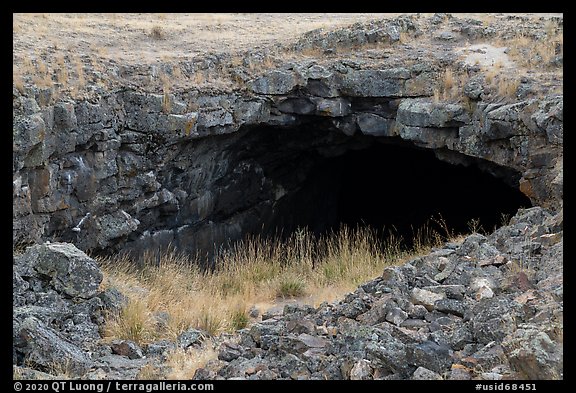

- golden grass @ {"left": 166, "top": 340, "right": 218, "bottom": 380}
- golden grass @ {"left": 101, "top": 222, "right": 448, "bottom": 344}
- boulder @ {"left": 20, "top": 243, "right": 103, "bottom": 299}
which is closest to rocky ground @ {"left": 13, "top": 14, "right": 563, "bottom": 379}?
boulder @ {"left": 20, "top": 243, "right": 103, "bottom": 299}

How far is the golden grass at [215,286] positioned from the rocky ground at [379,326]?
32cm

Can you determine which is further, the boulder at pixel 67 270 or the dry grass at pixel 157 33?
the dry grass at pixel 157 33

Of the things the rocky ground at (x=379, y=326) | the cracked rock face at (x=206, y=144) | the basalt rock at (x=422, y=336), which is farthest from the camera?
the cracked rock face at (x=206, y=144)

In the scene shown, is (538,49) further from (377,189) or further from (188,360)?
(188,360)

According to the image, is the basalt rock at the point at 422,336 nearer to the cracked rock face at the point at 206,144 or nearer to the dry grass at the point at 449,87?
the cracked rock face at the point at 206,144

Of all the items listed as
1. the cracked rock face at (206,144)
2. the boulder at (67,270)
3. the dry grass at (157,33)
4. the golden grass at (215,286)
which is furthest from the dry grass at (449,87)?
the boulder at (67,270)

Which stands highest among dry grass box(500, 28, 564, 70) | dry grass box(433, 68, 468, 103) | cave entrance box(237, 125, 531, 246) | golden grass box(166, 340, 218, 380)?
dry grass box(500, 28, 564, 70)

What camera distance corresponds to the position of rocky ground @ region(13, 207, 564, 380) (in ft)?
16.3

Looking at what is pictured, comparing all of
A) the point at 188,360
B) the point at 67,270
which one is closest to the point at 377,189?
the point at 67,270

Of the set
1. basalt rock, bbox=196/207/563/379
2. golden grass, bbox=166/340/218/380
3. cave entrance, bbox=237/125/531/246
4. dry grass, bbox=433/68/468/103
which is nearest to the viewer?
basalt rock, bbox=196/207/563/379

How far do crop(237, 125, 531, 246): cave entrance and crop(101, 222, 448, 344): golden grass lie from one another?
90.1 inches

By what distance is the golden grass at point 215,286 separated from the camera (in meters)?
7.19

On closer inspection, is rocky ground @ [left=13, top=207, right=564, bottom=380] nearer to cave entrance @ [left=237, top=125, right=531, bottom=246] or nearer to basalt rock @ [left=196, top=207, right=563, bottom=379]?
basalt rock @ [left=196, top=207, right=563, bottom=379]
